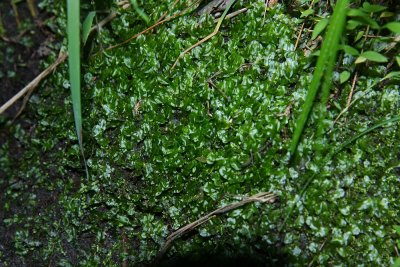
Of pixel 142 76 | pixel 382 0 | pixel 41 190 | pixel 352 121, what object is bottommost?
pixel 41 190

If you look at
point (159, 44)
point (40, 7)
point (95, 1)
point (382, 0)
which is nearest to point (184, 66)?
point (159, 44)

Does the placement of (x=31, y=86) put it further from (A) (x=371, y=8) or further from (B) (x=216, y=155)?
(A) (x=371, y=8)

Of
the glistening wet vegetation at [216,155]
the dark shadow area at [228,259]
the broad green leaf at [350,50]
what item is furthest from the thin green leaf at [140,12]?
the dark shadow area at [228,259]

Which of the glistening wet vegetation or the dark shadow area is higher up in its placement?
the glistening wet vegetation

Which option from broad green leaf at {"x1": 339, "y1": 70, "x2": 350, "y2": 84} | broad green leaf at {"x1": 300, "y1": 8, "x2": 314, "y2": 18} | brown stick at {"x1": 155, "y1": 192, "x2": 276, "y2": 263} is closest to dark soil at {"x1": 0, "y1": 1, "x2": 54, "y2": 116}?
brown stick at {"x1": 155, "y1": 192, "x2": 276, "y2": 263}

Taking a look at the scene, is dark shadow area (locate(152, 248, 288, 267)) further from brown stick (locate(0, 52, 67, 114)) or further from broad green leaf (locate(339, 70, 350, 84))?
brown stick (locate(0, 52, 67, 114))

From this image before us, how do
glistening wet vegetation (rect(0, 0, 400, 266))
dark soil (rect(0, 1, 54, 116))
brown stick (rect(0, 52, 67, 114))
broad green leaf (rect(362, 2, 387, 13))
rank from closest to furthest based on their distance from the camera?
1. broad green leaf (rect(362, 2, 387, 13))
2. glistening wet vegetation (rect(0, 0, 400, 266))
3. brown stick (rect(0, 52, 67, 114))
4. dark soil (rect(0, 1, 54, 116))

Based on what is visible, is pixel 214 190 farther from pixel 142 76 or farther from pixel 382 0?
pixel 382 0

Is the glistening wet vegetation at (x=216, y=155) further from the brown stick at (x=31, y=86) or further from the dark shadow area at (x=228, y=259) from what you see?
the brown stick at (x=31, y=86)

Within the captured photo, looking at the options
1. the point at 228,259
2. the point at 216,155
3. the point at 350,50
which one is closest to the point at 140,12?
the point at 216,155
